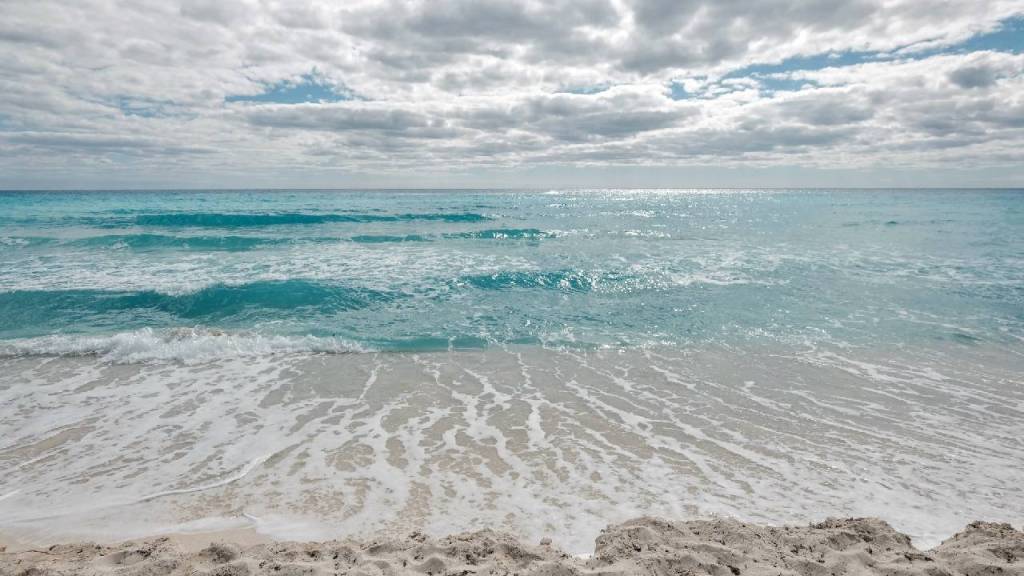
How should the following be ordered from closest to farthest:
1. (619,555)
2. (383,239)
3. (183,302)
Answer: (619,555) → (183,302) → (383,239)

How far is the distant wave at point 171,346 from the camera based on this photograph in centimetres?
1047

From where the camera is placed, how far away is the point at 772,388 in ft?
28.0

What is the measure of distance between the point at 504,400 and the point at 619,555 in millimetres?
4243

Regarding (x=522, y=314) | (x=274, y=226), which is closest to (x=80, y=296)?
(x=522, y=314)

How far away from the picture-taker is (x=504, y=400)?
8188mm

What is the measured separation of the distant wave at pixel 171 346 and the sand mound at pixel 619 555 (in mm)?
6574

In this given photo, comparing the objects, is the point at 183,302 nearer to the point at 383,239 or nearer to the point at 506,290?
the point at 506,290

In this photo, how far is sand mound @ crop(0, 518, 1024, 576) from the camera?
151 inches

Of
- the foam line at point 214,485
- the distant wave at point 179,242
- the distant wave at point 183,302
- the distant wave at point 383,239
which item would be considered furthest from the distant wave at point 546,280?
the distant wave at point 179,242

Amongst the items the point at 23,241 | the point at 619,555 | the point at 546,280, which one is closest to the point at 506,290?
the point at 546,280

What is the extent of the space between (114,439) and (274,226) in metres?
36.4

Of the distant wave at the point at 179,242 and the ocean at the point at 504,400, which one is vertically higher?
the distant wave at the point at 179,242

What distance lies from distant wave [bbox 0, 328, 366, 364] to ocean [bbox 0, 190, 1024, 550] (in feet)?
0.24

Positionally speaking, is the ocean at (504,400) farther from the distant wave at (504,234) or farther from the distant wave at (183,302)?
the distant wave at (504,234)
